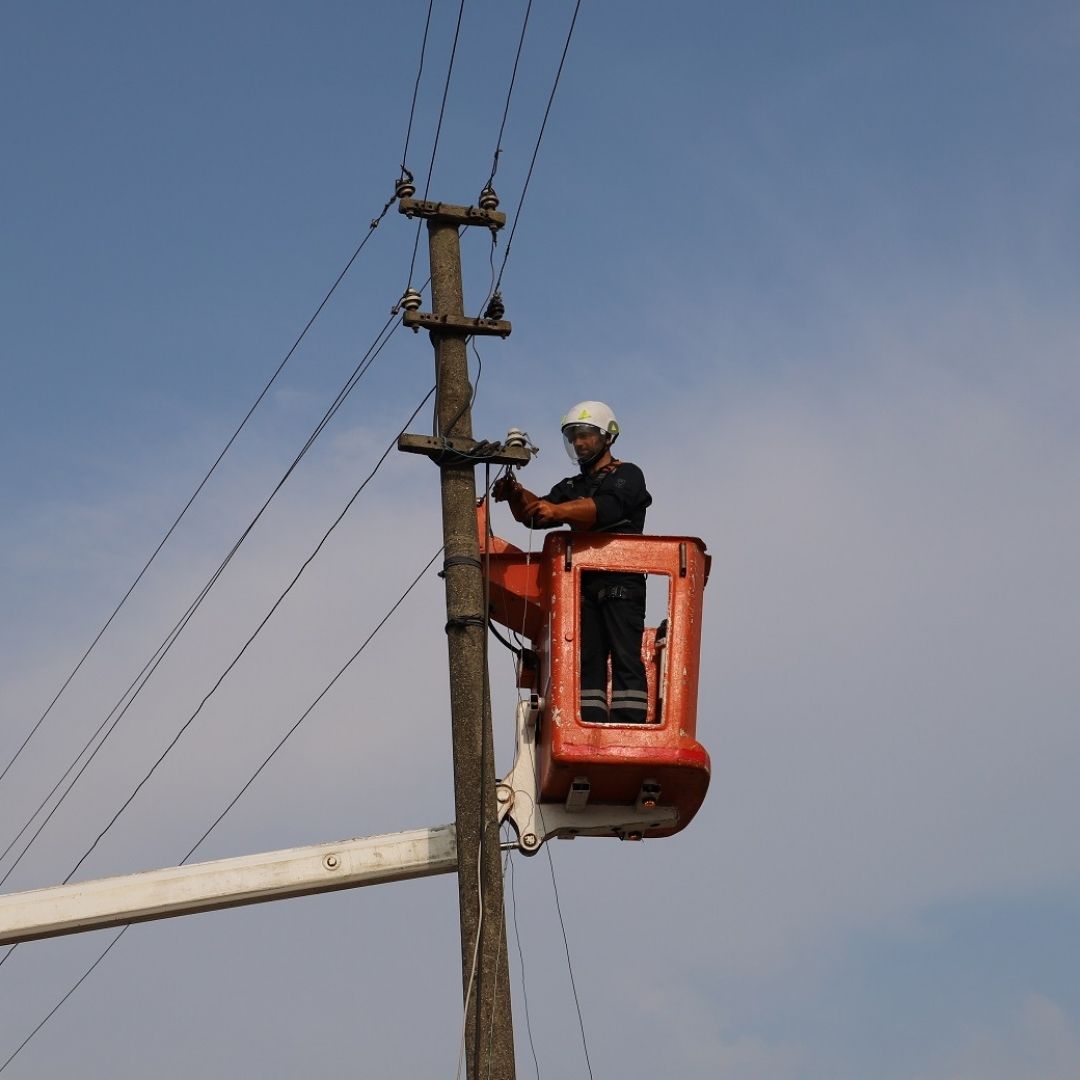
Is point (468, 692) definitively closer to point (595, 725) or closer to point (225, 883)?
point (595, 725)

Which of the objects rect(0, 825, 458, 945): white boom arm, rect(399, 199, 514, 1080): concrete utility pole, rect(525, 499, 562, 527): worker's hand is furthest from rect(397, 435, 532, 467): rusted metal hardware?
rect(0, 825, 458, 945): white boom arm

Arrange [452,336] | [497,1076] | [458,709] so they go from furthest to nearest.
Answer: [452,336], [458,709], [497,1076]

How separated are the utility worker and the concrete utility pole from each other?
1.35 ft

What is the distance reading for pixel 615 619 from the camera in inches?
468

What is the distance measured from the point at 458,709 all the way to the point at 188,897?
193 cm

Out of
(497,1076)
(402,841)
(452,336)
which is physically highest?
(452,336)

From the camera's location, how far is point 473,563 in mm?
11648

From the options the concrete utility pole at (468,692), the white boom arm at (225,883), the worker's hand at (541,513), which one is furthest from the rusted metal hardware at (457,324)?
the white boom arm at (225,883)

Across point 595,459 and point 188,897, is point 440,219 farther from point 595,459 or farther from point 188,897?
point 188,897

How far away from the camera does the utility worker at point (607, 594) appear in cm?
1175

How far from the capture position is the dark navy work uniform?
11.7 m

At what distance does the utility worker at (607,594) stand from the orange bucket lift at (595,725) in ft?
0.32

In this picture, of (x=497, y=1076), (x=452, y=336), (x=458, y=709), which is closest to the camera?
(x=497, y=1076)

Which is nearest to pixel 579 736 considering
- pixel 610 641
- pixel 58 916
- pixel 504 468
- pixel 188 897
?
pixel 610 641
